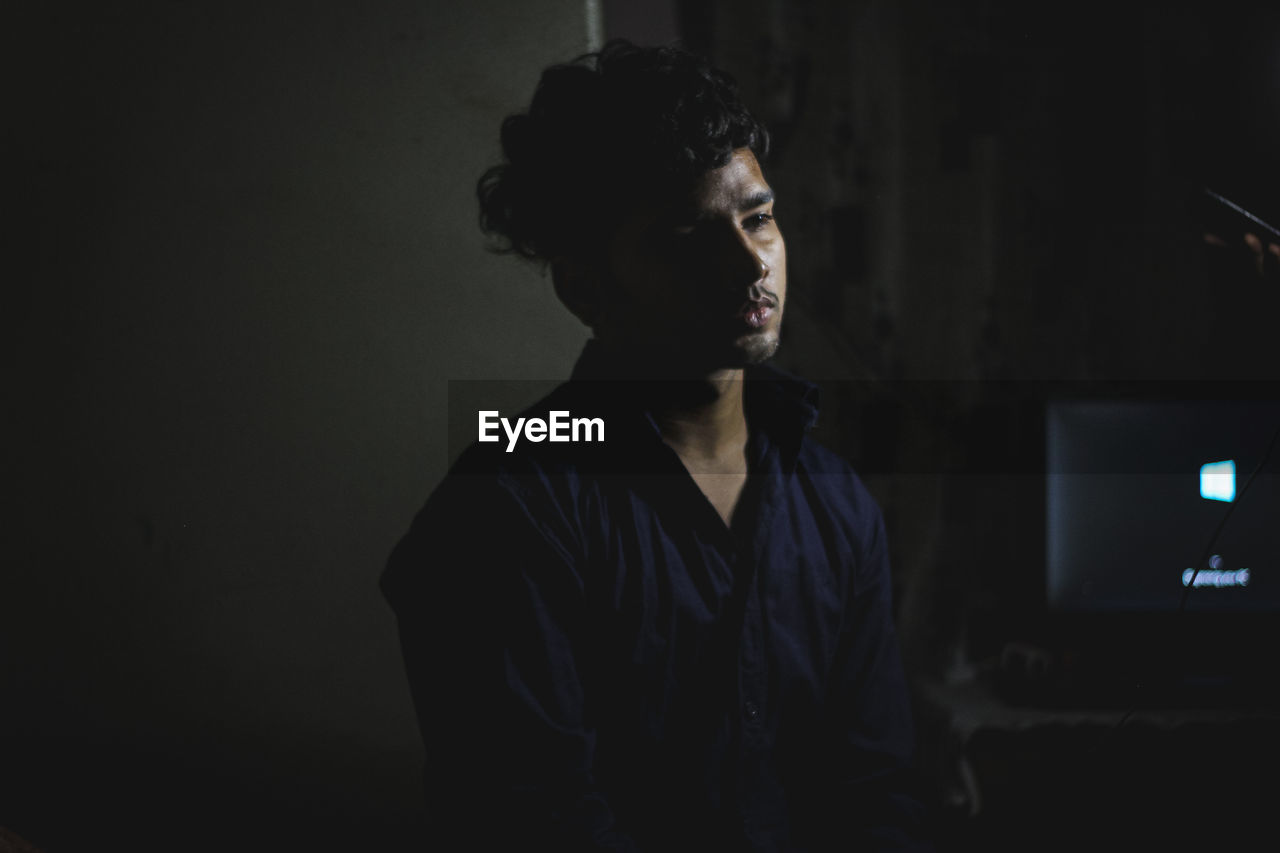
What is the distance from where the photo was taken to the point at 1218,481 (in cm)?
148

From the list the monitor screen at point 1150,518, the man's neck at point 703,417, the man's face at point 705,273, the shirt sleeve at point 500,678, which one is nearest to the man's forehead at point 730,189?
the man's face at point 705,273

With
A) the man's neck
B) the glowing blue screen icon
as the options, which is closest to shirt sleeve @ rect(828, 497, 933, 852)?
the man's neck

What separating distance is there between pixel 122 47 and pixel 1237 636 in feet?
6.61

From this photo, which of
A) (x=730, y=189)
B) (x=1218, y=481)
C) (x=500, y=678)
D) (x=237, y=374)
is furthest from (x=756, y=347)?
(x=1218, y=481)

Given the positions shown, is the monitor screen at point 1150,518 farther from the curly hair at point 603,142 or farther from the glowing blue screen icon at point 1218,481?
the curly hair at point 603,142

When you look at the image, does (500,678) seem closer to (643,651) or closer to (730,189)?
(643,651)

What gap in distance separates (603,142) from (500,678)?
71 cm

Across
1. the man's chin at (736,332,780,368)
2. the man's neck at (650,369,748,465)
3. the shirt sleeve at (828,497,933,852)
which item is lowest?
the shirt sleeve at (828,497,933,852)

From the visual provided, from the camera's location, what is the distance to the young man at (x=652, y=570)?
3.45 feet

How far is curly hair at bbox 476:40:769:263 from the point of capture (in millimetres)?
1128

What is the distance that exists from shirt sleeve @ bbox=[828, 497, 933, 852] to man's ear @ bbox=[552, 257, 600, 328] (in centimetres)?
53

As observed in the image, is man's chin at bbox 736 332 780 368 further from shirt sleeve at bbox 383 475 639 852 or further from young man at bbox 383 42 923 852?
shirt sleeve at bbox 383 475 639 852

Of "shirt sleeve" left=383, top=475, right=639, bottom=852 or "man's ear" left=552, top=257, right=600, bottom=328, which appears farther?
"man's ear" left=552, top=257, right=600, bottom=328

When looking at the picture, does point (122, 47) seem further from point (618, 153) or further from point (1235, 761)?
point (1235, 761)
